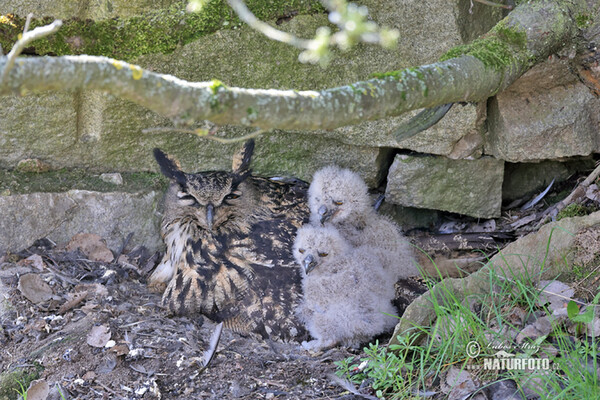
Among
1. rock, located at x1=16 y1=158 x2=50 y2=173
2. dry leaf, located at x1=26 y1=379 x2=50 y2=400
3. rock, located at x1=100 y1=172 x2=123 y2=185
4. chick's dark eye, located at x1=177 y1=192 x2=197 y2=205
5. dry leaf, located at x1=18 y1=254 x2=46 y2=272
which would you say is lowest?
dry leaf, located at x1=26 y1=379 x2=50 y2=400

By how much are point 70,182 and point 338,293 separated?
222cm

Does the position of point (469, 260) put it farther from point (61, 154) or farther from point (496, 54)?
point (61, 154)

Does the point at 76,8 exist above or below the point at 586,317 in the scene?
above

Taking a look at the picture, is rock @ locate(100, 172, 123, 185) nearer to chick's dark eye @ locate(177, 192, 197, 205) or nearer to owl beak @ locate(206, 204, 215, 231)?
chick's dark eye @ locate(177, 192, 197, 205)

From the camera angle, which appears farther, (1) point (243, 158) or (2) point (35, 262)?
(2) point (35, 262)

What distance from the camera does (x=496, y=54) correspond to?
3.31 meters

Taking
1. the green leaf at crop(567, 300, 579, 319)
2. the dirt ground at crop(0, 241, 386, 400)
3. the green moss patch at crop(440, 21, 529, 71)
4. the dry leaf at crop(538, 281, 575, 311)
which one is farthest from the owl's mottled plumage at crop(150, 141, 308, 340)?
the green leaf at crop(567, 300, 579, 319)

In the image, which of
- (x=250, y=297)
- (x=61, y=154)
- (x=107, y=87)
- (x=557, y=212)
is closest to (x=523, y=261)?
(x=557, y=212)

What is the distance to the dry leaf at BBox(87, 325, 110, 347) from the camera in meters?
3.55

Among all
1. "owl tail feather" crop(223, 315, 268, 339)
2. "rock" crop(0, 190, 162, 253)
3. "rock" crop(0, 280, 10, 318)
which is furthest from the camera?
"rock" crop(0, 190, 162, 253)

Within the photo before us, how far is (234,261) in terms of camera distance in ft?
13.8

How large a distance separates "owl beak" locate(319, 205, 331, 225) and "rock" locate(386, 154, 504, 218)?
656 millimetres

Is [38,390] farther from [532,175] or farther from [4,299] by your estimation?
[532,175]

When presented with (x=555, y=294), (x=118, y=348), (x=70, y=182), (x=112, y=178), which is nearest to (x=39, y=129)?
(x=70, y=182)
